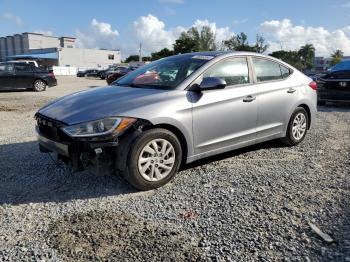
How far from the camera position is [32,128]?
315 inches

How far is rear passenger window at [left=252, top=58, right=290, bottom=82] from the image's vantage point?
17.8ft

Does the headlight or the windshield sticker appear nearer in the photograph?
the headlight

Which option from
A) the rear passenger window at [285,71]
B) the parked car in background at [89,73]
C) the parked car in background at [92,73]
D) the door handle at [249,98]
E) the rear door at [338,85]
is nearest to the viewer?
the door handle at [249,98]

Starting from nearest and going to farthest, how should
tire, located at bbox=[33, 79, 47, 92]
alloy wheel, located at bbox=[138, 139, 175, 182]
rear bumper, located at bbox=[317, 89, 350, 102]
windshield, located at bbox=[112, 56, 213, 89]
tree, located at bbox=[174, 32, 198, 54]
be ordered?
alloy wheel, located at bbox=[138, 139, 175, 182], windshield, located at bbox=[112, 56, 213, 89], rear bumper, located at bbox=[317, 89, 350, 102], tire, located at bbox=[33, 79, 47, 92], tree, located at bbox=[174, 32, 198, 54]

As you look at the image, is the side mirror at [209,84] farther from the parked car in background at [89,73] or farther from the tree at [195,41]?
the tree at [195,41]

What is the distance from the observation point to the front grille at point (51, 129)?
4.01 m

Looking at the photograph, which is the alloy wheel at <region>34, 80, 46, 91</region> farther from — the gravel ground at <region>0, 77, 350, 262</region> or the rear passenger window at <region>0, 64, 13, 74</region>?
the gravel ground at <region>0, 77, 350, 262</region>

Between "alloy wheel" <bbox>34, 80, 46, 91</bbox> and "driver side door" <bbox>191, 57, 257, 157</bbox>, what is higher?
"alloy wheel" <bbox>34, 80, 46, 91</bbox>

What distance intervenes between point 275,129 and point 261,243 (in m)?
2.91

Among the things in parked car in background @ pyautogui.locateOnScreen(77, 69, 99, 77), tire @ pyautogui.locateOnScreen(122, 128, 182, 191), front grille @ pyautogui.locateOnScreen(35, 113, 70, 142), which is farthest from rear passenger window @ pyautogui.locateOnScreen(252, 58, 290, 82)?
parked car in background @ pyautogui.locateOnScreen(77, 69, 99, 77)

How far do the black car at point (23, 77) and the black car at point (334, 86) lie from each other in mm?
13419

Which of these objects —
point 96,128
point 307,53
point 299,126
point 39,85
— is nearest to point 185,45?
point 307,53

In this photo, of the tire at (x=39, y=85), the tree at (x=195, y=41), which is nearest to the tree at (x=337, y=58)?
the tree at (x=195, y=41)

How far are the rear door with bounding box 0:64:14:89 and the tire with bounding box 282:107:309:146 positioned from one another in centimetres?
1542
